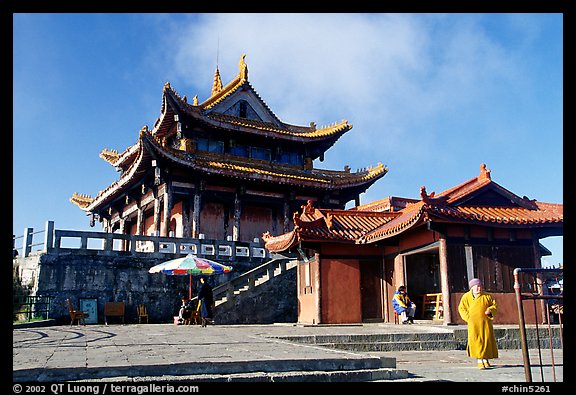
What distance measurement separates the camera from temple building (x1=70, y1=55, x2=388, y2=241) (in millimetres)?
22547

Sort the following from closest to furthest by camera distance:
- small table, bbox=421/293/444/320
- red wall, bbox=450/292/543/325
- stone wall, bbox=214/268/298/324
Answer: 1. red wall, bbox=450/292/543/325
2. small table, bbox=421/293/444/320
3. stone wall, bbox=214/268/298/324

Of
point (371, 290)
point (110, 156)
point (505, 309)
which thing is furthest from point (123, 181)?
point (505, 309)

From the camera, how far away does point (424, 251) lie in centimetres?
1364

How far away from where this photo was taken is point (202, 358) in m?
6.13

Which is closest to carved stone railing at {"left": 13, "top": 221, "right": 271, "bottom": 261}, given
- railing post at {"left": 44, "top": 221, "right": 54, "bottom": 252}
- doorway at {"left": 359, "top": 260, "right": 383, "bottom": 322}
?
railing post at {"left": 44, "top": 221, "right": 54, "bottom": 252}

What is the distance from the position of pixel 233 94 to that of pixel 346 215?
40.6 ft

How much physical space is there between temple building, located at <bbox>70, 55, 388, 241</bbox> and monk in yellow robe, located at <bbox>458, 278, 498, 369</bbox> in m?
15.0

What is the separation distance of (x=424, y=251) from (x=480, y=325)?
5528 mm

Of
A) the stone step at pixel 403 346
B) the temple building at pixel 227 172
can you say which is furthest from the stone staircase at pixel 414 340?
the temple building at pixel 227 172

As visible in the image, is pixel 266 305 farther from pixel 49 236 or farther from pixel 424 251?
pixel 49 236

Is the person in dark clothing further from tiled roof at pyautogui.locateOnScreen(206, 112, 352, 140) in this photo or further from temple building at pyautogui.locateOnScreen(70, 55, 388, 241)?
tiled roof at pyautogui.locateOnScreen(206, 112, 352, 140)
